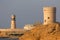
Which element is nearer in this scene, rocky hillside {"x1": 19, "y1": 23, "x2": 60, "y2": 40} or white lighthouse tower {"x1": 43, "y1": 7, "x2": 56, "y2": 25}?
rocky hillside {"x1": 19, "y1": 23, "x2": 60, "y2": 40}

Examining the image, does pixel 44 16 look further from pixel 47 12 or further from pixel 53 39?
pixel 53 39

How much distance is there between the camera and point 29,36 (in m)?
27.2

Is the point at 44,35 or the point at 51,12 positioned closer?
the point at 44,35

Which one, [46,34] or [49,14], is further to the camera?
[49,14]

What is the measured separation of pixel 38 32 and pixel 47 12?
37.4 meters

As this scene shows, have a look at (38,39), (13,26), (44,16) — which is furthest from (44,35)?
(13,26)

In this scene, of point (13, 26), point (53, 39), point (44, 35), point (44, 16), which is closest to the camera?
point (53, 39)

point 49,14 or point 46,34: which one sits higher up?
point 49,14

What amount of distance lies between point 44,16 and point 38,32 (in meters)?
36.0

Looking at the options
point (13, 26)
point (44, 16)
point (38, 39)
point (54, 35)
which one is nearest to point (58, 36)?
point (54, 35)

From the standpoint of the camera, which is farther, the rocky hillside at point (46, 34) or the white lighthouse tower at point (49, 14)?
the white lighthouse tower at point (49, 14)

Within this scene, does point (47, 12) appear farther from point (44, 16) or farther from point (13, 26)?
point (13, 26)

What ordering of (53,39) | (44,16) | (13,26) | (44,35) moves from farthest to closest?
(13,26) → (44,16) → (44,35) → (53,39)

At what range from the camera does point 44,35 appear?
26.0 meters
